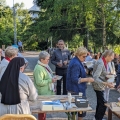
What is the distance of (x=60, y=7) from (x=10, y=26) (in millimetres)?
31061

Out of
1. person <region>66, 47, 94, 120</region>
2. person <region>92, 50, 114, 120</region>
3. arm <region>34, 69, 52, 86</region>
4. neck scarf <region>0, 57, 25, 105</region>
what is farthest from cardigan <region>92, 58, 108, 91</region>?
neck scarf <region>0, 57, 25, 105</region>

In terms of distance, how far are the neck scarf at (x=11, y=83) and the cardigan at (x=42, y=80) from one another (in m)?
1.51

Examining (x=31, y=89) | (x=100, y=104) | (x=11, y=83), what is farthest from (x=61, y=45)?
(x=11, y=83)

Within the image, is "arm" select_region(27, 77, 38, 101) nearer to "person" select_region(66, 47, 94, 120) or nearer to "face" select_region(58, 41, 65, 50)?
"person" select_region(66, 47, 94, 120)

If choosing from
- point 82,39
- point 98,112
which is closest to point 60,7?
point 82,39

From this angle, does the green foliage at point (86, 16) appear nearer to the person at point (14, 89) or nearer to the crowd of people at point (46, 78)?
the crowd of people at point (46, 78)

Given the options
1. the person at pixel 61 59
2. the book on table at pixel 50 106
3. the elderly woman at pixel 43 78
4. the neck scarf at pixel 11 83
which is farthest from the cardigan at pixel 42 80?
the person at pixel 61 59

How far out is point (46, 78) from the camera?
507 centimetres

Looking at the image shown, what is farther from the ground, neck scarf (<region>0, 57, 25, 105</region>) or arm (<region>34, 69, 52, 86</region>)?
neck scarf (<region>0, 57, 25, 105</region>)

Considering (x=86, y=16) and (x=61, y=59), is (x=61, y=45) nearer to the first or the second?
(x=61, y=59)

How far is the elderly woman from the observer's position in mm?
4918

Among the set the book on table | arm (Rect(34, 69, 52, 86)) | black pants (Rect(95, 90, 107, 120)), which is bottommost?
black pants (Rect(95, 90, 107, 120))

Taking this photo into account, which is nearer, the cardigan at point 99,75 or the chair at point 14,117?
the chair at point 14,117

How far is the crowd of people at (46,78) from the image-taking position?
11.0ft
